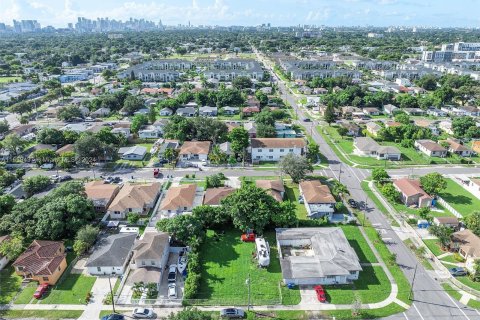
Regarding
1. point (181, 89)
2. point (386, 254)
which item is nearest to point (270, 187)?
point (386, 254)

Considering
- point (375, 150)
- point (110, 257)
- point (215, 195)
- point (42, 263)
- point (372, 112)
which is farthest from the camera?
point (372, 112)

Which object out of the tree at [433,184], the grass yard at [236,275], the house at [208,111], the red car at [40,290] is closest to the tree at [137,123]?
the house at [208,111]

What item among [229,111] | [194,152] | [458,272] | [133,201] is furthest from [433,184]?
[229,111]

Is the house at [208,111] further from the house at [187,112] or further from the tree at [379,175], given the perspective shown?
the tree at [379,175]

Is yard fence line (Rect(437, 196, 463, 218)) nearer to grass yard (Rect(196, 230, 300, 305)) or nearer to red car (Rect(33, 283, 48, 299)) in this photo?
grass yard (Rect(196, 230, 300, 305))

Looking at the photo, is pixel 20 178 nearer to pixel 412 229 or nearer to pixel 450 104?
pixel 412 229

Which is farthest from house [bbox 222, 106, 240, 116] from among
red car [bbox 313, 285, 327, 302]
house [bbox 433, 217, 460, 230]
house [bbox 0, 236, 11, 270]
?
red car [bbox 313, 285, 327, 302]

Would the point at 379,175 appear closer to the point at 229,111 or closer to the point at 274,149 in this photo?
the point at 274,149
